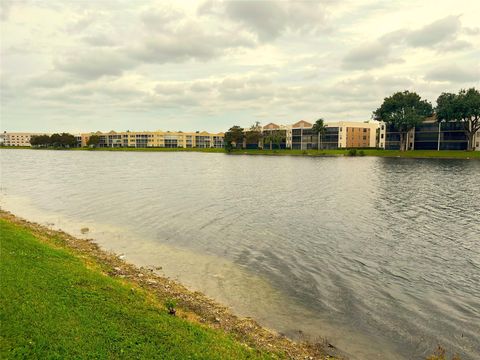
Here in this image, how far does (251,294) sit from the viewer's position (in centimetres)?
1583

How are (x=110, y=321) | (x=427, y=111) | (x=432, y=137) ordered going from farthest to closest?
1. (x=432, y=137)
2. (x=427, y=111)
3. (x=110, y=321)

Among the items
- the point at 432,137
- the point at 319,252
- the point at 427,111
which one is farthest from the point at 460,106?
the point at 319,252

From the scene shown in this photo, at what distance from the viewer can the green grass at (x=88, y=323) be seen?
8.63m

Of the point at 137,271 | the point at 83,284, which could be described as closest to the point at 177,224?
the point at 137,271

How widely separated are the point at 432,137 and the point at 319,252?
164 m

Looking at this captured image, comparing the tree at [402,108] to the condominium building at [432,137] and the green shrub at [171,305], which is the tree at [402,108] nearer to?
the condominium building at [432,137]

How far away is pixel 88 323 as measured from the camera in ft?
32.0

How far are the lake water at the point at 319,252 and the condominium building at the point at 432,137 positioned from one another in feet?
410

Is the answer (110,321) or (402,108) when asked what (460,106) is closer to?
(402,108)

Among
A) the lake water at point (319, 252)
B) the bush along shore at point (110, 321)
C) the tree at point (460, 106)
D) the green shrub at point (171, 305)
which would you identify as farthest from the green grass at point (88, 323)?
the tree at point (460, 106)

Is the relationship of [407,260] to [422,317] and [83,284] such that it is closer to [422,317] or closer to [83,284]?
[422,317]

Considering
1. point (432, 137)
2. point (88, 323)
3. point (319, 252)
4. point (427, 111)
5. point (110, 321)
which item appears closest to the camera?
point (88, 323)

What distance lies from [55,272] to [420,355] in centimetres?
1327

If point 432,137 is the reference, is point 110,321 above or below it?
below
